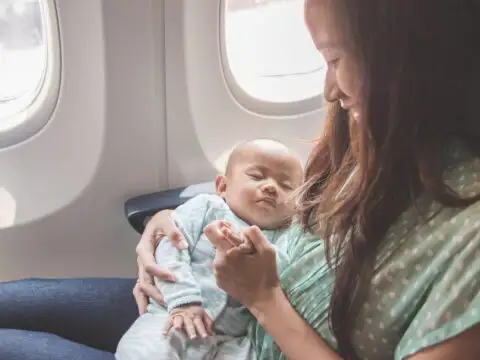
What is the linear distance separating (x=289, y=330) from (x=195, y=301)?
0.27 m

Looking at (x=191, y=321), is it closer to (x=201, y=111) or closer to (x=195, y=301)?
(x=195, y=301)

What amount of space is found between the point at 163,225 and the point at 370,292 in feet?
2.00

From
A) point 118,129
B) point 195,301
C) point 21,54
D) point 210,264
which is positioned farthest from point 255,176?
point 21,54

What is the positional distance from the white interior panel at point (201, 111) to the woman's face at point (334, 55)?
0.71m

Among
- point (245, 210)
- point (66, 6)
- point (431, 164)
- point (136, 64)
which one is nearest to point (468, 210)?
point (431, 164)

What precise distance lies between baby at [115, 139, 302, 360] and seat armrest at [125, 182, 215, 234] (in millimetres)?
175

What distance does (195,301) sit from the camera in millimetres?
1216

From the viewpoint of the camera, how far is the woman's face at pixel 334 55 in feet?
2.87

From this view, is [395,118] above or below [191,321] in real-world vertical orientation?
above

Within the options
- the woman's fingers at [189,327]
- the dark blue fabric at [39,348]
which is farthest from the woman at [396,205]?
the dark blue fabric at [39,348]

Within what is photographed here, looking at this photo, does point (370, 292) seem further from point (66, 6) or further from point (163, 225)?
point (66, 6)

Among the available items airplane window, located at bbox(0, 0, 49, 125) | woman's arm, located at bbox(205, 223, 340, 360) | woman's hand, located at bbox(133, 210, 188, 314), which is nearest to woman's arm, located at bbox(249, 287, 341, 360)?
woman's arm, located at bbox(205, 223, 340, 360)

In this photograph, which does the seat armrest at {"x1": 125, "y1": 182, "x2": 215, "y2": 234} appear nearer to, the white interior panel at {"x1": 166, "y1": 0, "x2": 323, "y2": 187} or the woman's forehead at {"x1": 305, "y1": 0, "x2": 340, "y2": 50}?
the white interior panel at {"x1": 166, "y1": 0, "x2": 323, "y2": 187}

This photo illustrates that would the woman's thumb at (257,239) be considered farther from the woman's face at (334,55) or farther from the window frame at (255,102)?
the window frame at (255,102)
